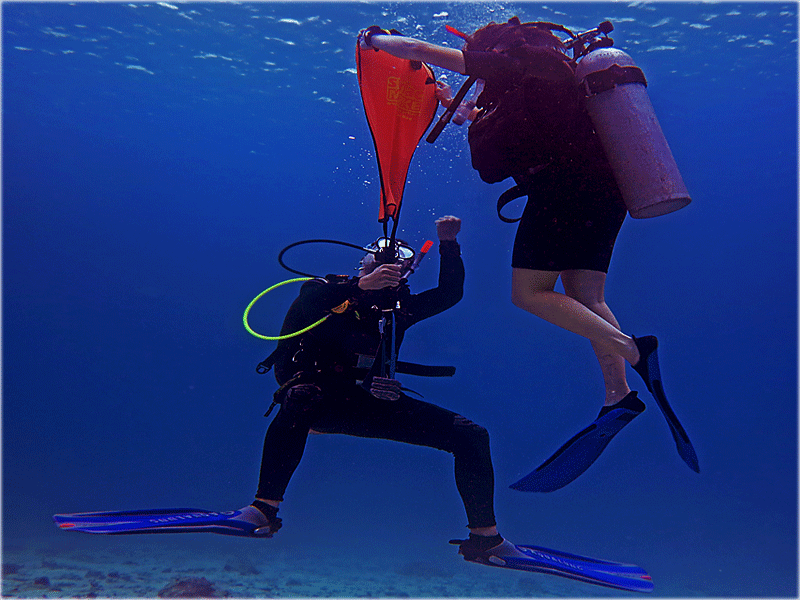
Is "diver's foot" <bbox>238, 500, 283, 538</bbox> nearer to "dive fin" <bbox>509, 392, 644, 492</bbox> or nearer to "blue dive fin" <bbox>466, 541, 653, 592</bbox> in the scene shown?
"blue dive fin" <bbox>466, 541, 653, 592</bbox>

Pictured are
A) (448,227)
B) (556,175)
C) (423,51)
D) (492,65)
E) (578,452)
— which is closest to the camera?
(492,65)

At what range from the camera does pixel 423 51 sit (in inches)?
111

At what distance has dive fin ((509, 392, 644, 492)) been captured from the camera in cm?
300

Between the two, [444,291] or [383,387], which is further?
[444,291]

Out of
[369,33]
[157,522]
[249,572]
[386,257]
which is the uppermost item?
[369,33]

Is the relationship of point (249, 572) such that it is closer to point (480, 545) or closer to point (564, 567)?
point (480, 545)

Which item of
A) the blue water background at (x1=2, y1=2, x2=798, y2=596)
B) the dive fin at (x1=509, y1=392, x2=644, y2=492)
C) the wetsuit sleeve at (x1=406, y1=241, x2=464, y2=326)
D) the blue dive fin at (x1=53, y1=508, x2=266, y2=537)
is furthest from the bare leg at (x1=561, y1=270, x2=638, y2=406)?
the blue water background at (x1=2, y1=2, x2=798, y2=596)

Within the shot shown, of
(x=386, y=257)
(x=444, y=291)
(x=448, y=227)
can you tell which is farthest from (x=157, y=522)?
(x=448, y=227)

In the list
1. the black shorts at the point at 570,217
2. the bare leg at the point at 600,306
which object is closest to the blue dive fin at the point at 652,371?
the bare leg at the point at 600,306

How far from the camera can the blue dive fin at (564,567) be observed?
3426 mm

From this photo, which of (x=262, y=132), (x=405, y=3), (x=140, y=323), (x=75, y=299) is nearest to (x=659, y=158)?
(x=405, y=3)

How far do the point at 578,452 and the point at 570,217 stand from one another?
1633 mm

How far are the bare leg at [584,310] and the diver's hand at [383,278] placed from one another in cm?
92

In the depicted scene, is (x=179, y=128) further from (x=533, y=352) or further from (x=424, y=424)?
(x=533, y=352)
